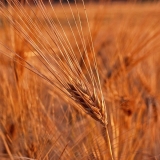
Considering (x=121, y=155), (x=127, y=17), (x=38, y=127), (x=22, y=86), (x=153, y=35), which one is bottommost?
(x=121, y=155)

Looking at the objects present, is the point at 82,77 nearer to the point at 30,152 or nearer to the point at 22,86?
the point at 30,152

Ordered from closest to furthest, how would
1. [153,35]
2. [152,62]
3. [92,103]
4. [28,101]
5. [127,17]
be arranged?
[92,103] < [28,101] < [153,35] < [127,17] < [152,62]

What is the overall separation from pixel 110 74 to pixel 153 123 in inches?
15.7

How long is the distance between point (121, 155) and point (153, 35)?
2.49ft

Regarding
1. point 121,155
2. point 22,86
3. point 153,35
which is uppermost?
point 153,35

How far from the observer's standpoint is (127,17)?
6.97 feet

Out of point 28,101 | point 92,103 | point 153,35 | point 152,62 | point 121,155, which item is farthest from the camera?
point 152,62

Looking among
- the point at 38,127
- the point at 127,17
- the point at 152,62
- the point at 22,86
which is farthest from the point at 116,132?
the point at 152,62

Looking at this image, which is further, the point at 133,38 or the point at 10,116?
the point at 133,38

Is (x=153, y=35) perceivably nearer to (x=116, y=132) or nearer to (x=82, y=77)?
(x=116, y=132)

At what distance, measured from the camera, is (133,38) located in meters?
1.97

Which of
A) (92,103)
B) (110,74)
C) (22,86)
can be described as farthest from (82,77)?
(110,74)

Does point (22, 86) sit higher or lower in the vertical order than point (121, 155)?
higher

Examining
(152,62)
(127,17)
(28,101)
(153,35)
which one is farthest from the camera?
(152,62)
